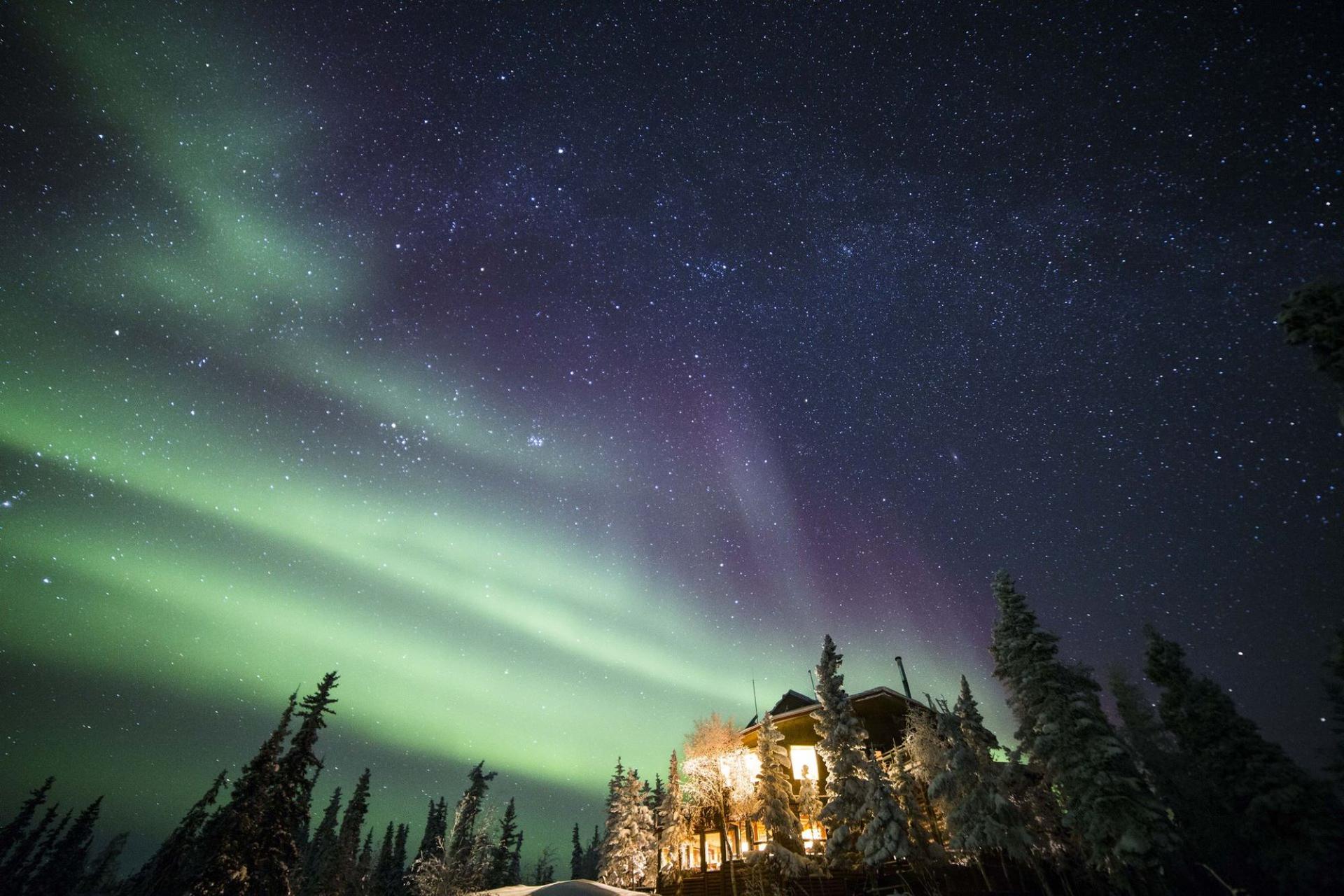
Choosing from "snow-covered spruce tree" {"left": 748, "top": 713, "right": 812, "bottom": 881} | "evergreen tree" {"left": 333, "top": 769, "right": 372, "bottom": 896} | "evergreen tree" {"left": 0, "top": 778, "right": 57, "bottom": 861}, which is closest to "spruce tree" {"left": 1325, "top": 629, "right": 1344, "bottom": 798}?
"snow-covered spruce tree" {"left": 748, "top": 713, "right": 812, "bottom": 881}

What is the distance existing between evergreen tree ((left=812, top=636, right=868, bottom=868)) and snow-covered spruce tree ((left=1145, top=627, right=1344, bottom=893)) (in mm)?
18918

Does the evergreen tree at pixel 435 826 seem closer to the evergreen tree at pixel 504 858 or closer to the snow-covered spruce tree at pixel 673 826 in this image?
the evergreen tree at pixel 504 858

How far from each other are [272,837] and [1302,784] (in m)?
51.3

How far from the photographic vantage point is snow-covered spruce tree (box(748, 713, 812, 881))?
2586 centimetres

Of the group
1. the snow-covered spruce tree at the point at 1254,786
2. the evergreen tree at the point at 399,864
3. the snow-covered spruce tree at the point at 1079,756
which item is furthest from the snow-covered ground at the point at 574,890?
the evergreen tree at the point at 399,864

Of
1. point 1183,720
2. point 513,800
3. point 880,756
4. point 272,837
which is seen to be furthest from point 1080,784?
point 513,800

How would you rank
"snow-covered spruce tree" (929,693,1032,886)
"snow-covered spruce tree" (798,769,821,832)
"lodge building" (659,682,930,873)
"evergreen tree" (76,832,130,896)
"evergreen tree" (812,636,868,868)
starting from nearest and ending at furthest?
1. "snow-covered spruce tree" (929,693,1032,886)
2. "evergreen tree" (812,636,868,868)
3. "snow-covered spruce tree" (798,769,821,832)
4. "lodge building" (659,682,930,873)
5. "evergreen tree" (76,832,130,896)

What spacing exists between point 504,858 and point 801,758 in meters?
44.4

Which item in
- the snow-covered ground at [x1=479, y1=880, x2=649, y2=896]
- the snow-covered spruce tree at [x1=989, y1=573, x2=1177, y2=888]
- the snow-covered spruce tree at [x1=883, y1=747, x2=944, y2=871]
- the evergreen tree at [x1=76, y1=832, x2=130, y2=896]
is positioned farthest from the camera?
the evergreen tree at [x1=76, y1=832, x2=130, y2=896]

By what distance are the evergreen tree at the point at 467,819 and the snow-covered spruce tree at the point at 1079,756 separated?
34112mm

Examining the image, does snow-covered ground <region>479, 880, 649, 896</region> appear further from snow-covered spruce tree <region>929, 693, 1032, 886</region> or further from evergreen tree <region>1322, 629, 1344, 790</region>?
evergreen tree <region>1322, 629, 1344, 790</region>

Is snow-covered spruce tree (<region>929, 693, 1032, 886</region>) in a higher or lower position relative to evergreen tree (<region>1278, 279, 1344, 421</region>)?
lower

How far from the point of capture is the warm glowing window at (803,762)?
34.9m

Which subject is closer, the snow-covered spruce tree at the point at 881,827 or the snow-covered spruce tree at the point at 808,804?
the snow-covered spruce tree at the point at 881,827
